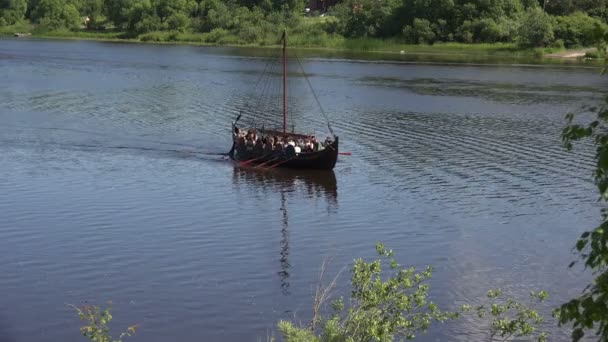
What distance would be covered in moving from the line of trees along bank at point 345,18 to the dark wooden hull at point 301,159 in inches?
3433

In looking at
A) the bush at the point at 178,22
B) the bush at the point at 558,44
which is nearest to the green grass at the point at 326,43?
the bush at the point at 558,44

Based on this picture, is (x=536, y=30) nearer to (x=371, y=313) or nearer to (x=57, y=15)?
(x=57, y=15)

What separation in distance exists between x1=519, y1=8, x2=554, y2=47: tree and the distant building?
204ft

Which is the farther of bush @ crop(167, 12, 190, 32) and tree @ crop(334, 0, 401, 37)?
bush @ crop(167, 12, 190, 32)

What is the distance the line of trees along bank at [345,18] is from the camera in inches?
5084

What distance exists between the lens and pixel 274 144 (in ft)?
147

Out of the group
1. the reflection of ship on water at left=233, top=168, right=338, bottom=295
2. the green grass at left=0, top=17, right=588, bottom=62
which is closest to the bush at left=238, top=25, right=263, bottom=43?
the green grass at left=0, top=17, right=588, bottom=62

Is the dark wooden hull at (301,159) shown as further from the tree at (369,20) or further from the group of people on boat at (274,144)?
the tree at (369,20)

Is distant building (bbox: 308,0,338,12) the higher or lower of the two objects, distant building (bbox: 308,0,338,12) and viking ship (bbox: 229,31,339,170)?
the higher

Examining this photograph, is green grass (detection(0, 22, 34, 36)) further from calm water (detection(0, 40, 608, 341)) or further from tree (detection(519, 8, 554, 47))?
calm water (detection(0, 40, 608, 341))

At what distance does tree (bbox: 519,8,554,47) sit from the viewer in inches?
→ 4906

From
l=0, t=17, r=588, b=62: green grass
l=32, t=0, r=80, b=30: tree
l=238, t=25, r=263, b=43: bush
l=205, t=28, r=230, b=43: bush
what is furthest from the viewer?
l=32, t=0, r=80, b=30: tree

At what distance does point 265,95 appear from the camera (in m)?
76.0

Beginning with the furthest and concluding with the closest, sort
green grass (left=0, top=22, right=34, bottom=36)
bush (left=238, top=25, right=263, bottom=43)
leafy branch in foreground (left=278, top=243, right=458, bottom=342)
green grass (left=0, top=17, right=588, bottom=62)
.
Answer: green grass (left=0, top=22, right=34, bottom=36) → bush (left=238, top=25, right=263, bottom=43) → green grass (left=0, top=17, right=588, bottom=62) → leafy branch in foreground (left=278, top=243, right=458, bottom=342)
